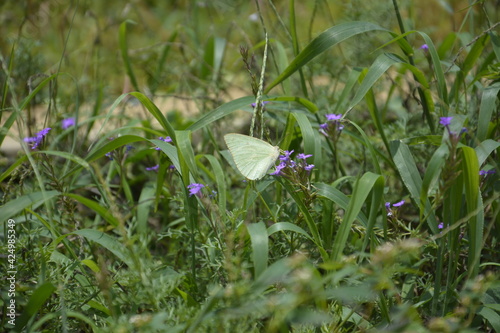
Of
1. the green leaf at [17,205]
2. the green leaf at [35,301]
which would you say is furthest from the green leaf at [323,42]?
the green leaf at [35,301]

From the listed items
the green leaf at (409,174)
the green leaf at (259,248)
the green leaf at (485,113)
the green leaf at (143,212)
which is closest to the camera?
the green leaf at (259,248)

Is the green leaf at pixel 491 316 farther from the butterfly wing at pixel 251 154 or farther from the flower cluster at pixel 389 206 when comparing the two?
the butterfly wing at pixel 251 154

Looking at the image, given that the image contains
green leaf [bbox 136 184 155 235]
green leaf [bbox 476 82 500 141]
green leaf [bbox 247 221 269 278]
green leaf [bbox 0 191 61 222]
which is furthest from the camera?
green leaf [bbox 136 184 155 235]

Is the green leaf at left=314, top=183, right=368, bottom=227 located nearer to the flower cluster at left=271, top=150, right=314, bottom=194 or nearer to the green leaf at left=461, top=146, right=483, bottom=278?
the flower cluster at left=271, top=150, right=314, bottom=194

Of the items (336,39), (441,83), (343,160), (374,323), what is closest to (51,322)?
(374,323)

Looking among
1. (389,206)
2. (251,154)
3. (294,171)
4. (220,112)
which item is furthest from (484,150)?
(220,112)

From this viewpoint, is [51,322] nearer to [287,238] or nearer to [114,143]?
[114,143]

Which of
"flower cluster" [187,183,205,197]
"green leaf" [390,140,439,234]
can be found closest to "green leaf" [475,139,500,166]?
"green leaf" [390,140,439,234]
